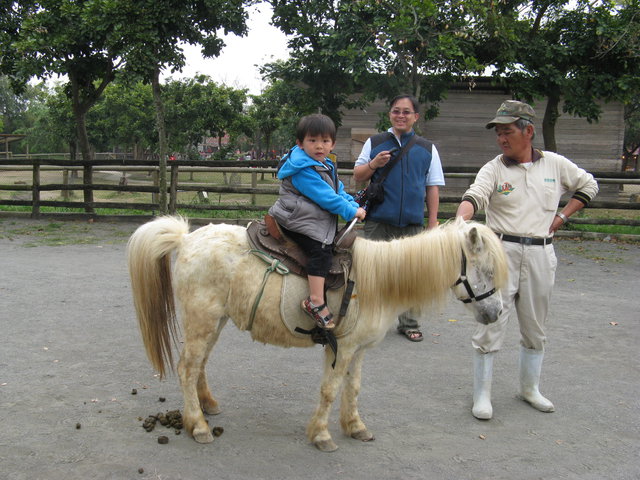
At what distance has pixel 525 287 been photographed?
3832mm

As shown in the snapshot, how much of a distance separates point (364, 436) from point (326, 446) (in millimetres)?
274

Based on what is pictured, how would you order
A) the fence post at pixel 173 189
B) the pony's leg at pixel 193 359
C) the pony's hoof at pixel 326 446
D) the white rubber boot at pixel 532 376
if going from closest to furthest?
1. the pony's hoof at pixel 326 446
2. the pony's leg at pixel 193 359
3. the white rubber boot at pixel 532 376
4. the fence post at pixel 173 189

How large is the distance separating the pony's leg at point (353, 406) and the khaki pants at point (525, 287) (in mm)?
1002

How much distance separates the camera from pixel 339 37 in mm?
11086

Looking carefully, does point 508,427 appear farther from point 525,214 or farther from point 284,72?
point 284,72

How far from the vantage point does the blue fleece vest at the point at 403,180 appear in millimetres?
4820

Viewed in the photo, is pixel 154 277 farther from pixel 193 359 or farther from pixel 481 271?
pixel 481 271

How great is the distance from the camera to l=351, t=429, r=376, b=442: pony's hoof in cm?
340

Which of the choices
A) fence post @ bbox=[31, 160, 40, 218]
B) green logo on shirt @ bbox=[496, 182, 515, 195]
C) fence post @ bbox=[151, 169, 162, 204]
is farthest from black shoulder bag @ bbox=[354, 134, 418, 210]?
fence post @ bbox=[31, 160, 40, 218]

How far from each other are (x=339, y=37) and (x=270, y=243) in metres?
8.80

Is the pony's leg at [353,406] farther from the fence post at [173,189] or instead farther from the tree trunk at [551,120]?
the tree trunk at [551,120]

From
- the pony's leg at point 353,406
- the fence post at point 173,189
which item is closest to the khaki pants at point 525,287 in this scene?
the pony's leg at point 353,406

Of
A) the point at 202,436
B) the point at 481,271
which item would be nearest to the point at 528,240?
the point at 481,271

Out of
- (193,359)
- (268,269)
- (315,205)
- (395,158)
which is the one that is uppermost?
(395,158)
